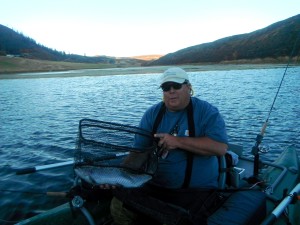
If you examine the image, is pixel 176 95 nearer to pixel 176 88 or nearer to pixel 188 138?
pixel 176 88

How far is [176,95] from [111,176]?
1.30 metres

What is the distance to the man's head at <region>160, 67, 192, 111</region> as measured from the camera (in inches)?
161

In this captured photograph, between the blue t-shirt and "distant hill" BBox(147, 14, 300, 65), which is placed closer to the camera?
the blue t-shirt

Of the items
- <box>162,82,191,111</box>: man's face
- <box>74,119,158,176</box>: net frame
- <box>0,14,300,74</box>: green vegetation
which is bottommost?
<box>0,14,300,74</box>: green vegetation

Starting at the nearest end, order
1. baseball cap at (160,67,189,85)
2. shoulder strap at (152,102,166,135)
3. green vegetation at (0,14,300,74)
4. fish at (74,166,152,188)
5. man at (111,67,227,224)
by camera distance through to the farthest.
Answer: fish at (74,166,152,188), man at (111,67,227,224), baseball cap at (160,67,189,85), shoulder strap at (152,102,166,135), green vegetation at (0,14,300,74)

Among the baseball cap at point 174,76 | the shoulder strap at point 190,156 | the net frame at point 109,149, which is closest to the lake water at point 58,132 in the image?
the net frame at point 109,149

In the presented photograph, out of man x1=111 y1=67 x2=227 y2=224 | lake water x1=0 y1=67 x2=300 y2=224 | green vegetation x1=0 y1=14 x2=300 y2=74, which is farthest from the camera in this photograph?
green vegetation x1=0 y1=14 x2=300 y2=74

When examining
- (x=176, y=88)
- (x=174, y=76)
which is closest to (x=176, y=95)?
(x=176, y=88)

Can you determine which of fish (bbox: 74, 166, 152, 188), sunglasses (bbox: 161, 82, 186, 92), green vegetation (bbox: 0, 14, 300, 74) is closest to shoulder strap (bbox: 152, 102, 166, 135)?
sunglasses (bbox: 161, 82, 186, 92)

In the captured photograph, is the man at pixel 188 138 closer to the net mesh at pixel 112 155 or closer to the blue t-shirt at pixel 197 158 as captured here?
the blue t-shirt at pixel 197 158

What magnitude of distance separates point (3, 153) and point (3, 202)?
4.51 m

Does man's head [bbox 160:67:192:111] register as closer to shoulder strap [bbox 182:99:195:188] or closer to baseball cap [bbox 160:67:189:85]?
baseball cap [bbox 160:67:189:85]

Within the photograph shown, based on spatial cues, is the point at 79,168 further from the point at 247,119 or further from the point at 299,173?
the point at 247,119

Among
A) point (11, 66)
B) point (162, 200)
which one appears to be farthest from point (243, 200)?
point (11, 66)
